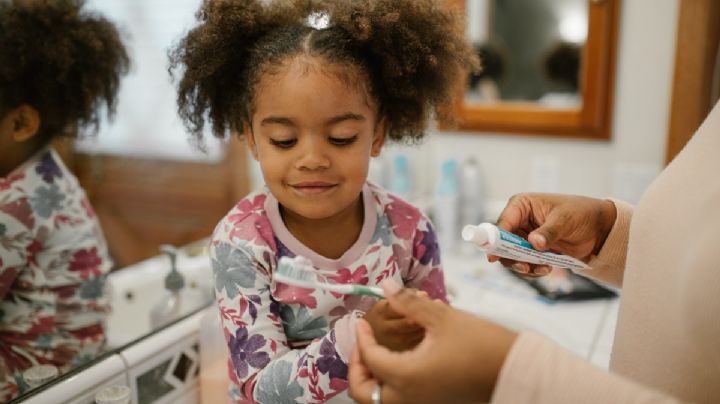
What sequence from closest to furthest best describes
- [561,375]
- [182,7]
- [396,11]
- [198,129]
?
[561,375] → [396,11] → [198,129] → [182,7]

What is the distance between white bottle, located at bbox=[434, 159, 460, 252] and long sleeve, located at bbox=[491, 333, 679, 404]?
46.1 inches

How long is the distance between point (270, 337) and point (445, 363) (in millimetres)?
284

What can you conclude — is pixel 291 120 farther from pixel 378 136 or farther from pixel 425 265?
pixel 425 265

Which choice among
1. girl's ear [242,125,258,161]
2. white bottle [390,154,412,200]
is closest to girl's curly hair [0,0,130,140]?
girl's ear [242,125,258,161]

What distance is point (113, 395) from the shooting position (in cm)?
83

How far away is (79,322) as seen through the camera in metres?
0.92

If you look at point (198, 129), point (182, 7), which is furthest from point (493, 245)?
point (182, 7)

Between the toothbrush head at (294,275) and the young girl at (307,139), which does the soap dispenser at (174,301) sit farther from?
the toothbrush head at (294,275)

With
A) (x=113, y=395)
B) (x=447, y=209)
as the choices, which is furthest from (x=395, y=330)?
(x=447, y=209)

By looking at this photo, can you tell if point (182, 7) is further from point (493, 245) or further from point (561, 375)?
point (561, 375)

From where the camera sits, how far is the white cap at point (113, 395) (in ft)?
2.71

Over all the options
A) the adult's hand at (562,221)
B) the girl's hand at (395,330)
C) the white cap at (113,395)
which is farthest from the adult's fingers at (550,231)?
the white cap at (113,395)

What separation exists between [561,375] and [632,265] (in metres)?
0.22

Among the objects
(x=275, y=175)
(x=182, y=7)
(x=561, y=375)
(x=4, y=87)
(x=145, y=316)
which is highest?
(x=182, y=7)
